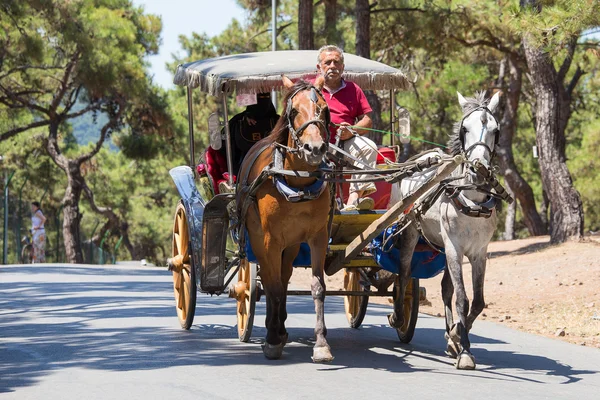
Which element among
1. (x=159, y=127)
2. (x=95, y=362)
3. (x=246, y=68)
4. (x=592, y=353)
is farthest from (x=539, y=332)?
(x=159, y=127)

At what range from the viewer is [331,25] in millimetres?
28188

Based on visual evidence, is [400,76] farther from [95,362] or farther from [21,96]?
[21,96]

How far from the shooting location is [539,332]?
13.1 m

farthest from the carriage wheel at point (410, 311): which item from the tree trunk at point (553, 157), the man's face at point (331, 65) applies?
the tree trunk at point (553, 157)

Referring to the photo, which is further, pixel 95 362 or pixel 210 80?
pixel 210 80

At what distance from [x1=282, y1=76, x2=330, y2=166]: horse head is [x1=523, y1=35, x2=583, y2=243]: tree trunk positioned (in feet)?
46.9

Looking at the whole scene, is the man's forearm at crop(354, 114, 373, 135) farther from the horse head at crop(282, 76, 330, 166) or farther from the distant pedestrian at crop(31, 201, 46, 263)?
the distant pedestrian at crop(31, 201, 46, 263)

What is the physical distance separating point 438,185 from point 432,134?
31018 millimetres

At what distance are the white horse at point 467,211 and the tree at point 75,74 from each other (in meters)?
18.8

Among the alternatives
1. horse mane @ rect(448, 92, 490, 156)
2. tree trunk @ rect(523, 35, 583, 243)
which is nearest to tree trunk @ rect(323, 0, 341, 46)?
tree trunk @ rect(523, 35, 583, 243)

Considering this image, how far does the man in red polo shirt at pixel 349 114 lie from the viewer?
1011 centimetres

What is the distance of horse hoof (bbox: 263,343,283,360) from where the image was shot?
949cm

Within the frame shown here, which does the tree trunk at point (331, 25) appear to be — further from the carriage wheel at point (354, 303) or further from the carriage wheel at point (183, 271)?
the carriage wheel at point (354, 303)

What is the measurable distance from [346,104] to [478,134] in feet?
5.57
